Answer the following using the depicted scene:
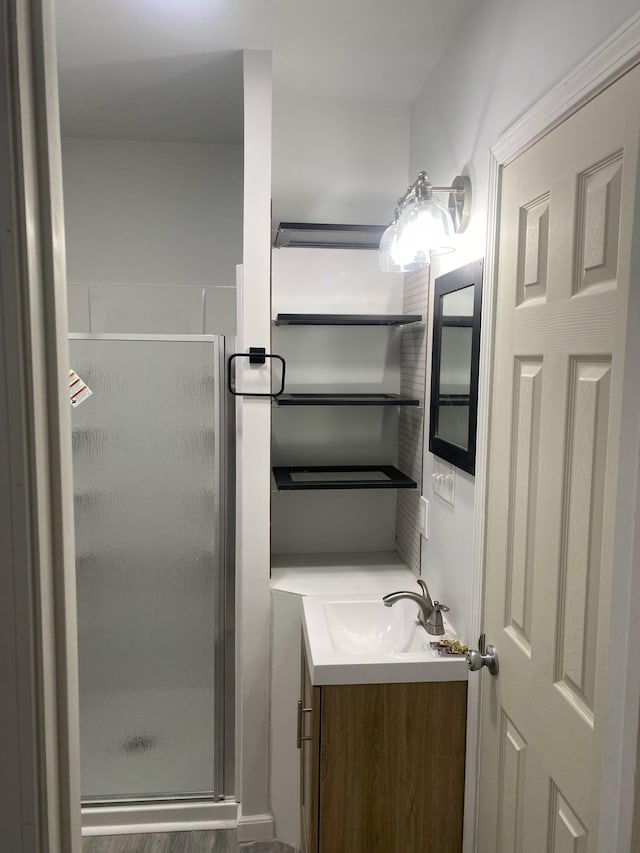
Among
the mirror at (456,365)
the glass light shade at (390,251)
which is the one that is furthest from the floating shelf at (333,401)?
the glass light shade at (390,251)

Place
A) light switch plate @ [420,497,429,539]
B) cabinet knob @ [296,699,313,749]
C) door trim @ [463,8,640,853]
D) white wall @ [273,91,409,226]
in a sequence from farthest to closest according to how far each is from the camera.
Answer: white wall @ [273,91,409,226]
light switch plate @ [420,497,429,539]
cabinet knob @ [296,699,313,749]
door trim @ [463,8,640,853]

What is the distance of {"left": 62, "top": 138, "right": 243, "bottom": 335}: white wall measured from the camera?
2.86 meters

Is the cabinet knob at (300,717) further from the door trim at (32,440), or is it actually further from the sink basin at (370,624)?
the door trim at (32,440)

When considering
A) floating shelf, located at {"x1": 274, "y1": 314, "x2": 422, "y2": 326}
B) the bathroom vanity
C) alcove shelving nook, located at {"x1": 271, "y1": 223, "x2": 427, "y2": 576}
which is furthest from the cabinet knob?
floating shelf, located at {"x1": 274, "y1": 314, "x2": 422, "y2": 326}

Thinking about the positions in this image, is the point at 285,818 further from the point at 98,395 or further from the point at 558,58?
the point at 558,58

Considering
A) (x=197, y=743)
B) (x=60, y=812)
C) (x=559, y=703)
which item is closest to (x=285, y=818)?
(x=197, y=743)

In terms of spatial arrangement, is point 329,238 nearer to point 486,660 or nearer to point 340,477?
point 340,477

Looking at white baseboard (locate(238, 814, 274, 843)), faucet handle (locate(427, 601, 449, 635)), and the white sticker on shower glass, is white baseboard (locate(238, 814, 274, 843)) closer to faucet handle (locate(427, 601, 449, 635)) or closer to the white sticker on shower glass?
faucet handle (locate(427, 601, 449, 635))

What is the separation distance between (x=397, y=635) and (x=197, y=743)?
0.93m

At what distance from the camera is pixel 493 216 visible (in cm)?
157

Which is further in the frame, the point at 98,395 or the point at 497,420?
the point at 98,395

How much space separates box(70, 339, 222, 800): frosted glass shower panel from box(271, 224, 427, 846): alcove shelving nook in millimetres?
300

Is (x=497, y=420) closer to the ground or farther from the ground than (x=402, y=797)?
farther from the ground

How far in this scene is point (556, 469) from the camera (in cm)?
126
